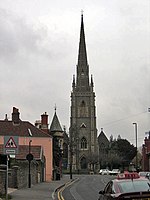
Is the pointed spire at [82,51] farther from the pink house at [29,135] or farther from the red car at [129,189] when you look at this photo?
the red car at [129,189]

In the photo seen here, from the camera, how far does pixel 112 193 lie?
45.2ft

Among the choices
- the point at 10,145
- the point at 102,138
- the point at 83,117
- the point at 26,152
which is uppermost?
the point at 83,117

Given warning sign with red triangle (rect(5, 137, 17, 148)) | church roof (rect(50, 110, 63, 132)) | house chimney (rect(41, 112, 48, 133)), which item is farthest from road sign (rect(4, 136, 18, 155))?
church roof (rect(50, 110, 63, 132))

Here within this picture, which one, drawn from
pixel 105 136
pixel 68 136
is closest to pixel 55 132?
pixel 68 136

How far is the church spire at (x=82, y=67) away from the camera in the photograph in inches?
5256

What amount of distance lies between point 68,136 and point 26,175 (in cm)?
6527

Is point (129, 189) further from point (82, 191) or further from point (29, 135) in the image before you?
point (29, 135)

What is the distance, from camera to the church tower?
405 feet

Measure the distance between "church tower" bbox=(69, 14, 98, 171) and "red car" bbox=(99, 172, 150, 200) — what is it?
104 metres

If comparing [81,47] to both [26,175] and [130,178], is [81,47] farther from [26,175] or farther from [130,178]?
[130,178]

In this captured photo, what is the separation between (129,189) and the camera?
1345 centimetres

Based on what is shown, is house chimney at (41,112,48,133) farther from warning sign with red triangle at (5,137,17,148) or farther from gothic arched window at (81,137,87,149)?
gothic arched window at (81,137,87,149)

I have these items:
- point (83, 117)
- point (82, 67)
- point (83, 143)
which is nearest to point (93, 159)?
point (83, 143)

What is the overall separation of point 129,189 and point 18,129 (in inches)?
1992
